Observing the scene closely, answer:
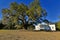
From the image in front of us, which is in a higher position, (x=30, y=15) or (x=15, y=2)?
(x=15, y=2)

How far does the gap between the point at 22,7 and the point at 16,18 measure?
3.17 metres

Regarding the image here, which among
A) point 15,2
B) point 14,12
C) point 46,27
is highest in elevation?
point 15,2

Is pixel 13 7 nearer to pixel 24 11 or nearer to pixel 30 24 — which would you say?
pixel 24 11

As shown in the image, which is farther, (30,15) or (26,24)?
(26,24)

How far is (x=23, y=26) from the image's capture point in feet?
131

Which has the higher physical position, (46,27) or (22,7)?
(22,7)

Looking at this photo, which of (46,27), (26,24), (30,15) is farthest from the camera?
(46,27)

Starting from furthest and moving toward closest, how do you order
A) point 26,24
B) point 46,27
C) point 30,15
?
point 46,27
point 26,24
point 30,15

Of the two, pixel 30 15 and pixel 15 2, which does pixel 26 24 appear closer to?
pixel 30 15

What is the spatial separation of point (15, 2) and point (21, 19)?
4665mm

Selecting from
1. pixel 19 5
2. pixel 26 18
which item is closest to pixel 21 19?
pixel 26 18

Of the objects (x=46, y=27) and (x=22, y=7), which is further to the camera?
(x=46, y=27)

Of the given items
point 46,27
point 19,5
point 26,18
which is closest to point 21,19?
point 26,18

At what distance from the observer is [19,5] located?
3769cm
